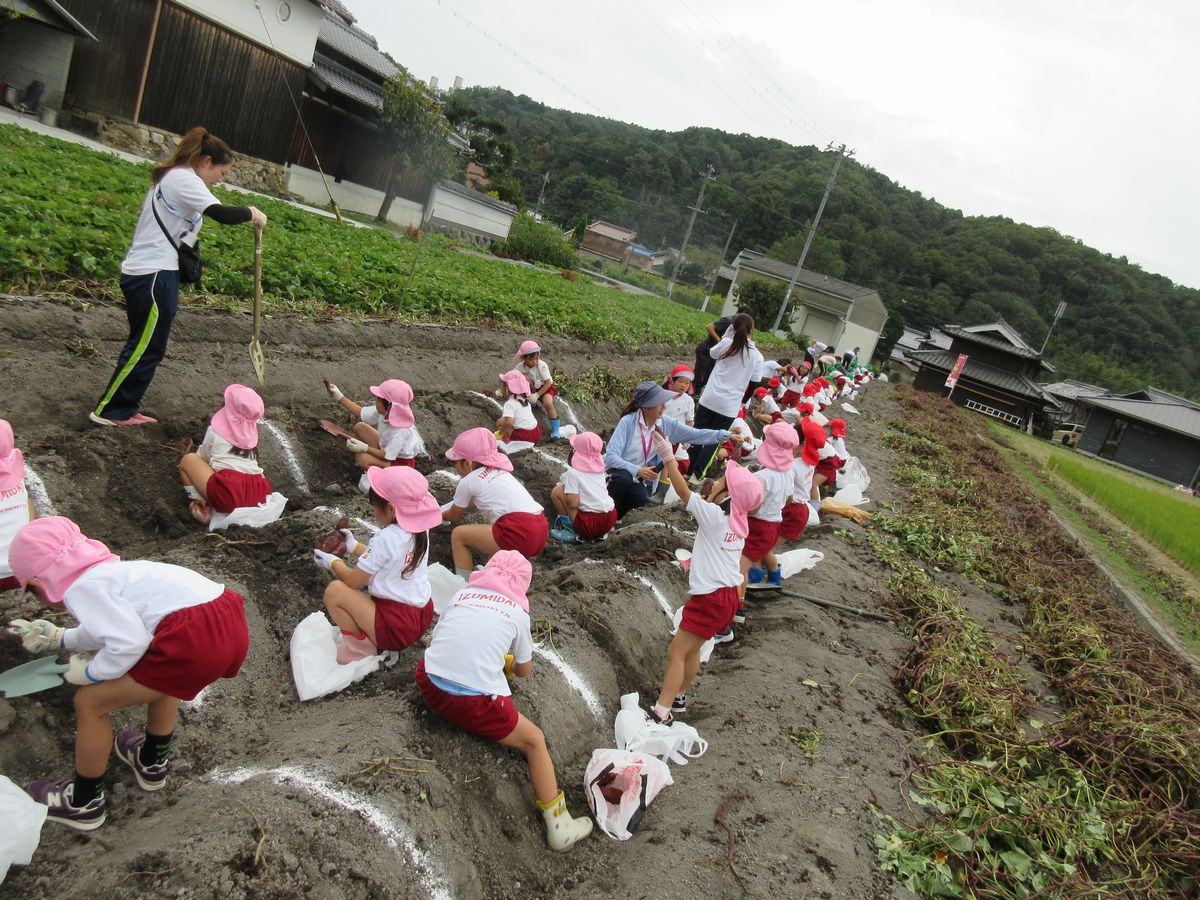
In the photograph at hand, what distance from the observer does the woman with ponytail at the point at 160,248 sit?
5.42m

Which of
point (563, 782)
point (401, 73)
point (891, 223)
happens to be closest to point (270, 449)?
point (563, 782)

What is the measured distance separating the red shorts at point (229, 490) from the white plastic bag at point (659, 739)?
3.00m

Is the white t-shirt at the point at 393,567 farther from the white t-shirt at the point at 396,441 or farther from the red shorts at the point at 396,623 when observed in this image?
the white t-shirt at the point at 396,441

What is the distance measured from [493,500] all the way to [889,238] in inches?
2663

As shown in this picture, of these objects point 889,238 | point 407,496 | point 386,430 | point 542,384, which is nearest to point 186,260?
point 386,430

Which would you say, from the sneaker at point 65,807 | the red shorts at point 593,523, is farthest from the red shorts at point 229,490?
the red shorts at point 593,523

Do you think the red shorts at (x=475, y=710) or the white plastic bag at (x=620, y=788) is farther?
the white plastic bag at (x=620, y=788)

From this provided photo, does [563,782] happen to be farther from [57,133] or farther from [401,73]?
[401,73]

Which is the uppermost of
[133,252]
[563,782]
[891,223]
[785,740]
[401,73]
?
[891,223]

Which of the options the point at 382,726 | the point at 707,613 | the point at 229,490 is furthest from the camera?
the point at 229,490

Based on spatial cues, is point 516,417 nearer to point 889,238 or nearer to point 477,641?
point 477,641

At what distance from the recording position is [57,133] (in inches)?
665

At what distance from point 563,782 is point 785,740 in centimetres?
149

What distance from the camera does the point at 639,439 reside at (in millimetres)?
7383
